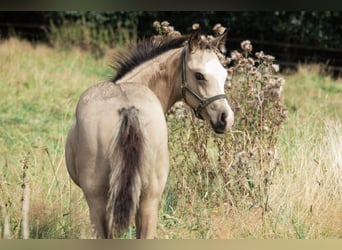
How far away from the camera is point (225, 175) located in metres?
4.84

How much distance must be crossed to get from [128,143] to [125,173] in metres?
0.15

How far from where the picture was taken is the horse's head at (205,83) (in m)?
3.63

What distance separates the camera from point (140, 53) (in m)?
3.91

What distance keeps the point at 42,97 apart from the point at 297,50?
5.13 metres

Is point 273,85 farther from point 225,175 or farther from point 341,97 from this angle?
point 341,97

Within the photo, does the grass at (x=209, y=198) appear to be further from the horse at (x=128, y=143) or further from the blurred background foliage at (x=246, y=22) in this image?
the blurred background foliage at (x=246, y=22)

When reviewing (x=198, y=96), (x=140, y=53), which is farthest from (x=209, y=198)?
(x=140, y=53)

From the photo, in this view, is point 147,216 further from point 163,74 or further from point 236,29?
point 236,29

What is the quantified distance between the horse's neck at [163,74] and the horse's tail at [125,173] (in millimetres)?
752

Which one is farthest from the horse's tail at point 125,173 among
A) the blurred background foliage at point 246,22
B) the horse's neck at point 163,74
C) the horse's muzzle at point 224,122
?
the blurred background foliage at point 246,22

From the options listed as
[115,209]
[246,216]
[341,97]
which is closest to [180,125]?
[246,216]

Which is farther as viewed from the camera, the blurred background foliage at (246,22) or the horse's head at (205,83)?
the blurred background foliage at (246,22)

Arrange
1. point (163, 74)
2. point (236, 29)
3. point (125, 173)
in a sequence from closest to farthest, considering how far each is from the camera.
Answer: point (125, 173) < point (163, 74) < point (236, 29)

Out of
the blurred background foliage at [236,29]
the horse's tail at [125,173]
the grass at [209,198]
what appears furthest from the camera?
the blurred background foliage at [236,29]
